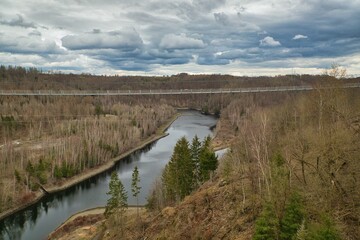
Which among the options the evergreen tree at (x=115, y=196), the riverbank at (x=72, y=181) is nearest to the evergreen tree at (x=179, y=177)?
the evergreen tree at (x=115, y=196)

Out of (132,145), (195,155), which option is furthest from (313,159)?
(132,145)

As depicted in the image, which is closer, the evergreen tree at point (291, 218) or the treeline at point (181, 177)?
the evergreen tree at point (291, 218)

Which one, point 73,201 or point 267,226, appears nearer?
point 267,226

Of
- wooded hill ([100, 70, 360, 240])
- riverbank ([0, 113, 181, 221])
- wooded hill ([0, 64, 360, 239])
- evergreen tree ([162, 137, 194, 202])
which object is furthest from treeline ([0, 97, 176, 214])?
wooded hill ([100, 70, 360, 240])

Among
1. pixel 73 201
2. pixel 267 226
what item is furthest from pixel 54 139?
pixel 267 226

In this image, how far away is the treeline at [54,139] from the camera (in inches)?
2207

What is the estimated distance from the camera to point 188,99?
197125 mm

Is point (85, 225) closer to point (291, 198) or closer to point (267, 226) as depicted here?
point (267, 226)

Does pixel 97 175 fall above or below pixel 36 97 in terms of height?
below

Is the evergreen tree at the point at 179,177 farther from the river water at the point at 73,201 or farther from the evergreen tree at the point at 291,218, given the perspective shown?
the evergreen tree at the point at 291,218

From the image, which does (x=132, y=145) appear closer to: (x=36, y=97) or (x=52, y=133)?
(x=52, y=133)

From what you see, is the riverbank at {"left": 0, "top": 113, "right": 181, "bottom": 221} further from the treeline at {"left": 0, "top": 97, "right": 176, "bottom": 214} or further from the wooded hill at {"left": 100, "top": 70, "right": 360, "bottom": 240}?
the wooded hill at {"left": 100, "top": 70, "right": 360, "bottom": 240}

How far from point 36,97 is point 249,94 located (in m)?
84.6

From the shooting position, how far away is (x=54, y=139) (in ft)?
271
